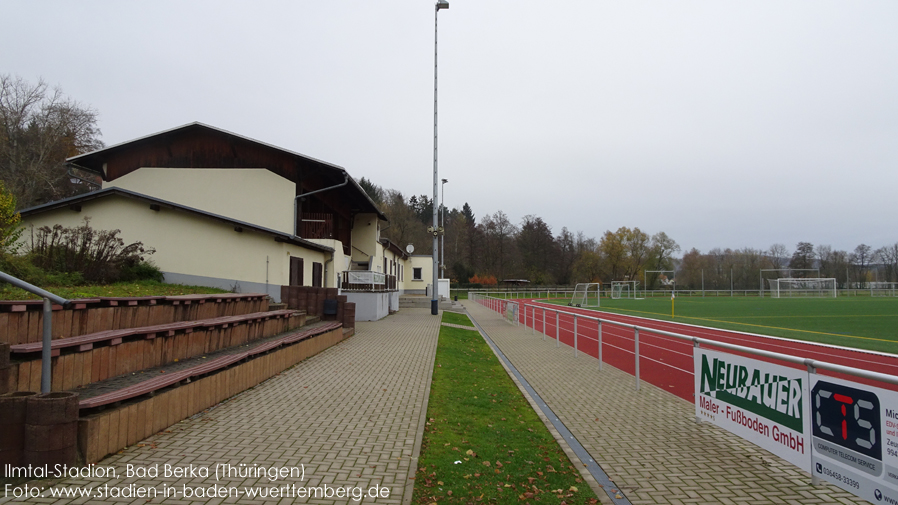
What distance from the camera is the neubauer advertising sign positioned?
14.7 feet

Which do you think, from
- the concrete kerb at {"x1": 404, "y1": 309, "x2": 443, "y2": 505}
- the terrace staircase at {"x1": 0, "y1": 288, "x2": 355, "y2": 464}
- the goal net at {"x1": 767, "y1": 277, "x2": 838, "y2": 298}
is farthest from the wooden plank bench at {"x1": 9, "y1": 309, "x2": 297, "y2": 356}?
the goal net at {"x1": 767, "y1": 277, "x2": 838, "y2": 298}

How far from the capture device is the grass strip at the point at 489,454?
440 cm

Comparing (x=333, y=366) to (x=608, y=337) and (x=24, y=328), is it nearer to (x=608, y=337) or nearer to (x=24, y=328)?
(x=24, y=328)

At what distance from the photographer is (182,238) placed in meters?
Answer: 14.8

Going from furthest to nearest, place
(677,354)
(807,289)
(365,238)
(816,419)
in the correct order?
(807,289) → (365,238) → (677,354) → (816,419)

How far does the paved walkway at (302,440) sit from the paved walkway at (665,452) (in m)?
2.05

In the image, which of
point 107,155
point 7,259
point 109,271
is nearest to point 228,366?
point 7,259

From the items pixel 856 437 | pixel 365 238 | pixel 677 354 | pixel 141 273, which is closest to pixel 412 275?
pixel 365 238

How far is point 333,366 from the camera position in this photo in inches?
422

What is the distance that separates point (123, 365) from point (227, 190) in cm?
1652

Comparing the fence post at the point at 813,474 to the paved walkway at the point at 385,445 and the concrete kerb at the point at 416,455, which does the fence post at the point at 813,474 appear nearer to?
the paved walkway at the point at 385,445

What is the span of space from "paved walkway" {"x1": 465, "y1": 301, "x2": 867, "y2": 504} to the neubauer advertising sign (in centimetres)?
23

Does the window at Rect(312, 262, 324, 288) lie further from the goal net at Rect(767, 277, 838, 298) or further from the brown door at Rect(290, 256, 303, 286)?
the goal net at Rect(767, 277, 838, 298)

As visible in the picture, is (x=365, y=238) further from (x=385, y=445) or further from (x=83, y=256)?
(x=385, y=445)
